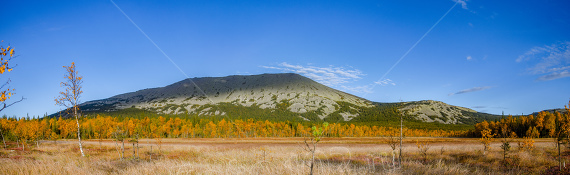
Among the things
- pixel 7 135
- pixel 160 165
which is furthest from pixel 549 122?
pixel 7 135

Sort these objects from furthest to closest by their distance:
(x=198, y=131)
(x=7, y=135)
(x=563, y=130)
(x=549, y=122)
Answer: (x=198, y=131), (x=549, y=122), (x=7, y=135), (x=563, y=130)

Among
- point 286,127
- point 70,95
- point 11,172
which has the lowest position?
point 286,127

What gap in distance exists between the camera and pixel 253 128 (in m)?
120

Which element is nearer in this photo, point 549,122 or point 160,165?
point 160,165

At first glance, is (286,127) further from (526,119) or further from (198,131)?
(526,119)

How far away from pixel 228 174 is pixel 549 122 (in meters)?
127

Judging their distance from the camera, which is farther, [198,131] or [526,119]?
[198,131]

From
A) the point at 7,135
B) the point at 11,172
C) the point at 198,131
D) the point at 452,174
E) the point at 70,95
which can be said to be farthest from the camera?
the point at 198,131

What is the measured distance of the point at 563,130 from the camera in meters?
13.9

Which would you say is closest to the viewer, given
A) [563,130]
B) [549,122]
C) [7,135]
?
[563,130]

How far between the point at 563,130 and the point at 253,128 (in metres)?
112

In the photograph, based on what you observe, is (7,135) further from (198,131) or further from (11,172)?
(11,172)

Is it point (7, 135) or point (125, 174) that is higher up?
point (125, 174)

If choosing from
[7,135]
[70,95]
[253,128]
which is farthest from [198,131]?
[70,95]
